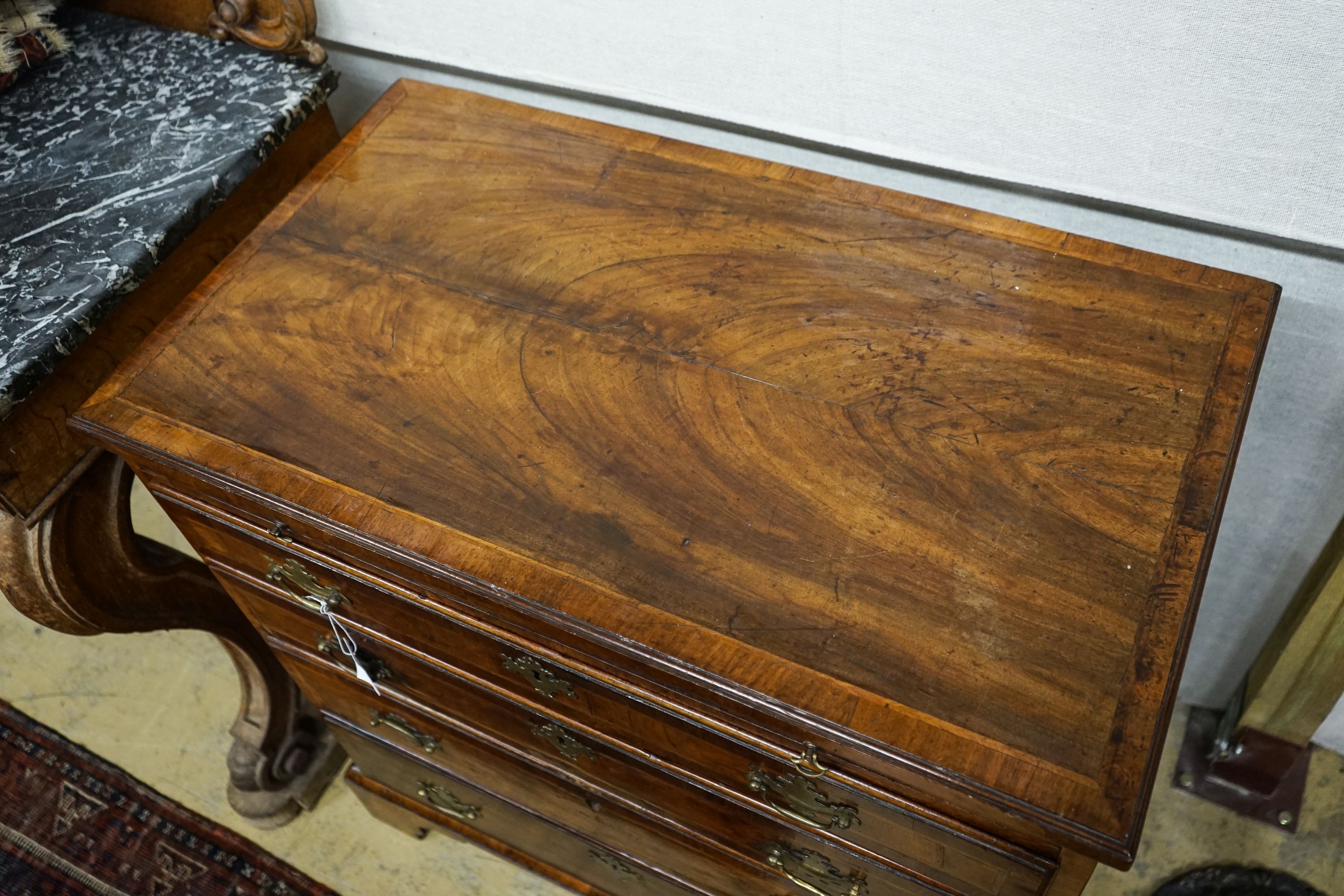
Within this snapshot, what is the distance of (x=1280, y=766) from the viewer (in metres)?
1.64

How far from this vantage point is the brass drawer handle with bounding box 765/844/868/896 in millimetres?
1097

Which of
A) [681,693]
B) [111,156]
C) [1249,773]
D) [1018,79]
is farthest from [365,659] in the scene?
[1249,773]

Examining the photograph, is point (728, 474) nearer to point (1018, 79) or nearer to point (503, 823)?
point (1018, 79)

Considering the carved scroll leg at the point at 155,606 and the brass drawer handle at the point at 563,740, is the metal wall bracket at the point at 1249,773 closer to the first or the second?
the brass drawer handle at the point at 563,740

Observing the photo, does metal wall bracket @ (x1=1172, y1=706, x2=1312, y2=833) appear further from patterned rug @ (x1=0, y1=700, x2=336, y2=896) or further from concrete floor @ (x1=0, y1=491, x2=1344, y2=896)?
patterned rug @ (x1=0, y1=700, x2=336, y2=896)

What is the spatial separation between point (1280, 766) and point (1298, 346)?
2.51ft

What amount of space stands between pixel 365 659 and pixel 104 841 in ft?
2.73

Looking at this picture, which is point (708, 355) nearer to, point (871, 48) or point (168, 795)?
point (871, 48)

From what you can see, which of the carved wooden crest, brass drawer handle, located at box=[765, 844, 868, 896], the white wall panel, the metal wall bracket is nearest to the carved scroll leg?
the carved wooden crest

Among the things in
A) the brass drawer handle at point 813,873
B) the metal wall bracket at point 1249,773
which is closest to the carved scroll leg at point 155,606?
the brass drawer handle at point 813,873

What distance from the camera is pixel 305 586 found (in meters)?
1.13

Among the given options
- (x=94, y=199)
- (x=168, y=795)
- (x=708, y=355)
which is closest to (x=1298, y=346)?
(x=708, y=355)

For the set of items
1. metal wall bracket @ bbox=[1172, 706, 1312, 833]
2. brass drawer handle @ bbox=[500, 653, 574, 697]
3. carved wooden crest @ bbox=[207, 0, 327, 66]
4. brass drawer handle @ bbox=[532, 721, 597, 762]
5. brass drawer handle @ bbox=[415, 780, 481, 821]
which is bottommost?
metal wall bracket @ bbox=[1172, 706, 1312, 833]

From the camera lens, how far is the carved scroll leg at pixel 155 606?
1.23 m
